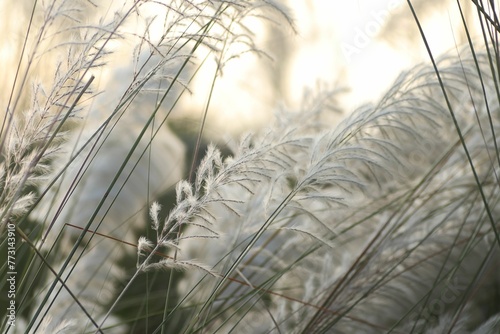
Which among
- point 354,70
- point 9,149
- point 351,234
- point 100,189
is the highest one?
point 9,149

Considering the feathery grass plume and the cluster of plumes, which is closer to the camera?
the feathery grass plume

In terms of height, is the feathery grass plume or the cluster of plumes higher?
the feathery grass plume

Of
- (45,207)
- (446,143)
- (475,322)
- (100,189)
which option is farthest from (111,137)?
(475,322)

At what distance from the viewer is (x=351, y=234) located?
1.52 metres

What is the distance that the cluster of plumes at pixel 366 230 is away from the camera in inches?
40.4

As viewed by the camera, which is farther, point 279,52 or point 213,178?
point 279,52

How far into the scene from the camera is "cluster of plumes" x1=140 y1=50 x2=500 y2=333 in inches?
40.4

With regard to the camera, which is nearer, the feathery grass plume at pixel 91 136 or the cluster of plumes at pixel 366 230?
the feathery grass plume at pixel 91 136

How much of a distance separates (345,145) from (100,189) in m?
0.82

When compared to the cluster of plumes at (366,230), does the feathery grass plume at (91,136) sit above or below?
above

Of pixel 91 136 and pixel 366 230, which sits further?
pixel 366 230

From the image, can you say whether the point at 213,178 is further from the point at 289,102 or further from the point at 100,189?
the point at 289,102

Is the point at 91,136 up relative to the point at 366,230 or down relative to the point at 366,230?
up

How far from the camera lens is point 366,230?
1.54 metres
